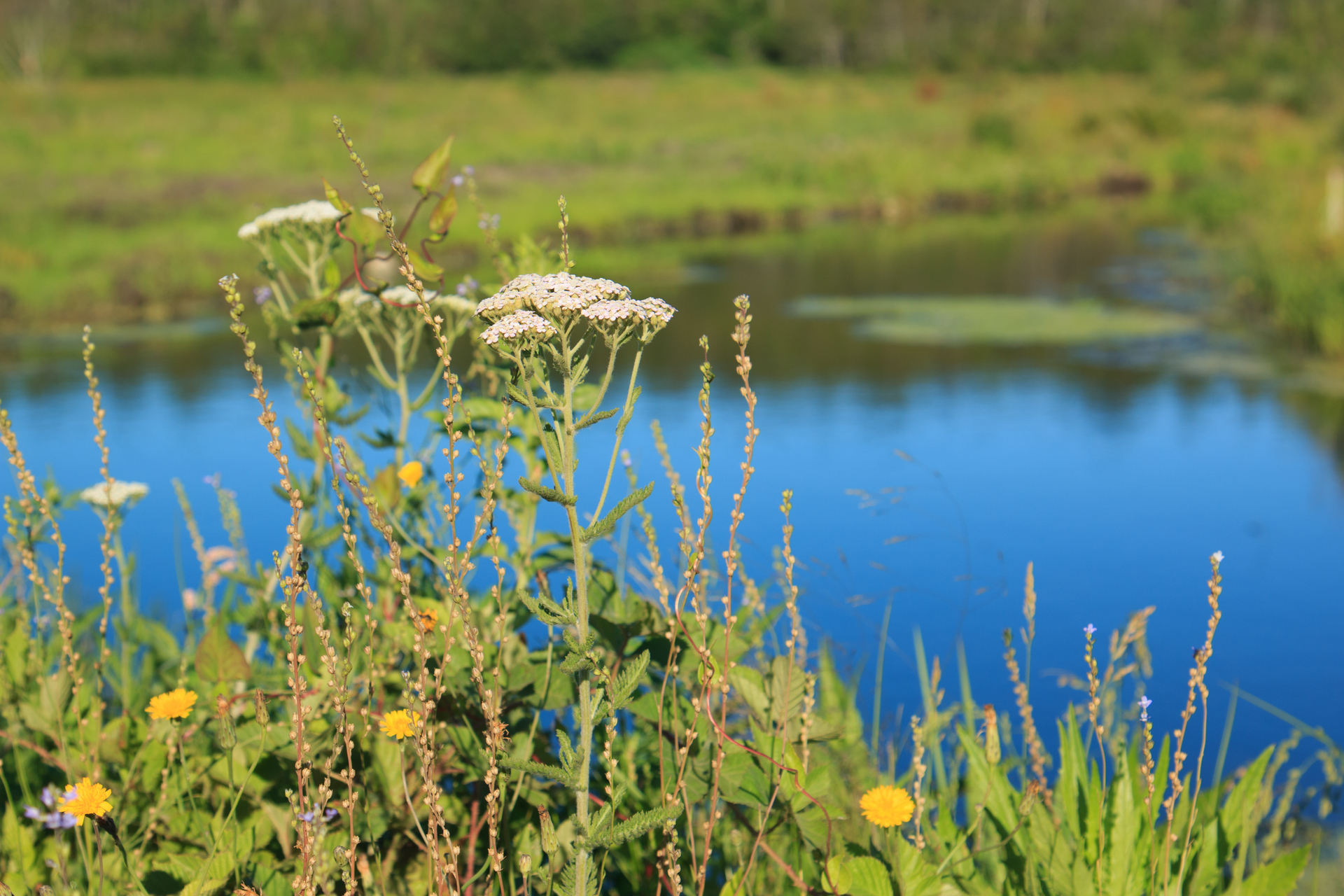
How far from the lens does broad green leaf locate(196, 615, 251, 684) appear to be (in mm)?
2039

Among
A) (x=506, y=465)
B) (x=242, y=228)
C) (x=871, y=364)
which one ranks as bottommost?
(x=871, y=364)

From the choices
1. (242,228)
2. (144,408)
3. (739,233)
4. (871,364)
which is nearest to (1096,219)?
(739,233)

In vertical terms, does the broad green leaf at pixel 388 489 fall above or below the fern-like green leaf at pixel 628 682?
below

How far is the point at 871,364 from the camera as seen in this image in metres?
7.06

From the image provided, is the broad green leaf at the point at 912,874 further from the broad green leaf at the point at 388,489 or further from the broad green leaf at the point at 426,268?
the broad green leaf at the point at 388,489

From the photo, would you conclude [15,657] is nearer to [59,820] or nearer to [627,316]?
[59,820]

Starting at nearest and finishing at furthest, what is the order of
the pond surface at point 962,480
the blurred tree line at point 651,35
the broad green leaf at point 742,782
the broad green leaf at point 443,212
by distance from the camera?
the broad green leaf at point 742,782
the broad green leaf at point 443,212
the pond surface at point 962,480
the blurred tree line at point 651,35

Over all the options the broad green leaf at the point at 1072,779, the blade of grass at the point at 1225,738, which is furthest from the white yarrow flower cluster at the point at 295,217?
the blade of grass at the point at 1225,738

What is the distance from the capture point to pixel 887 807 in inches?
55.6

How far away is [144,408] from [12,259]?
14.5 feet

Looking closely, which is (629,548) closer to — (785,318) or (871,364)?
(871,364)

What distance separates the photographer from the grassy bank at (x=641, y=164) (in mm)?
9289

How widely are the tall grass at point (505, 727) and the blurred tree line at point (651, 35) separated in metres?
A: 28.4

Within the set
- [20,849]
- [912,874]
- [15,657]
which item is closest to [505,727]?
[912,874]
